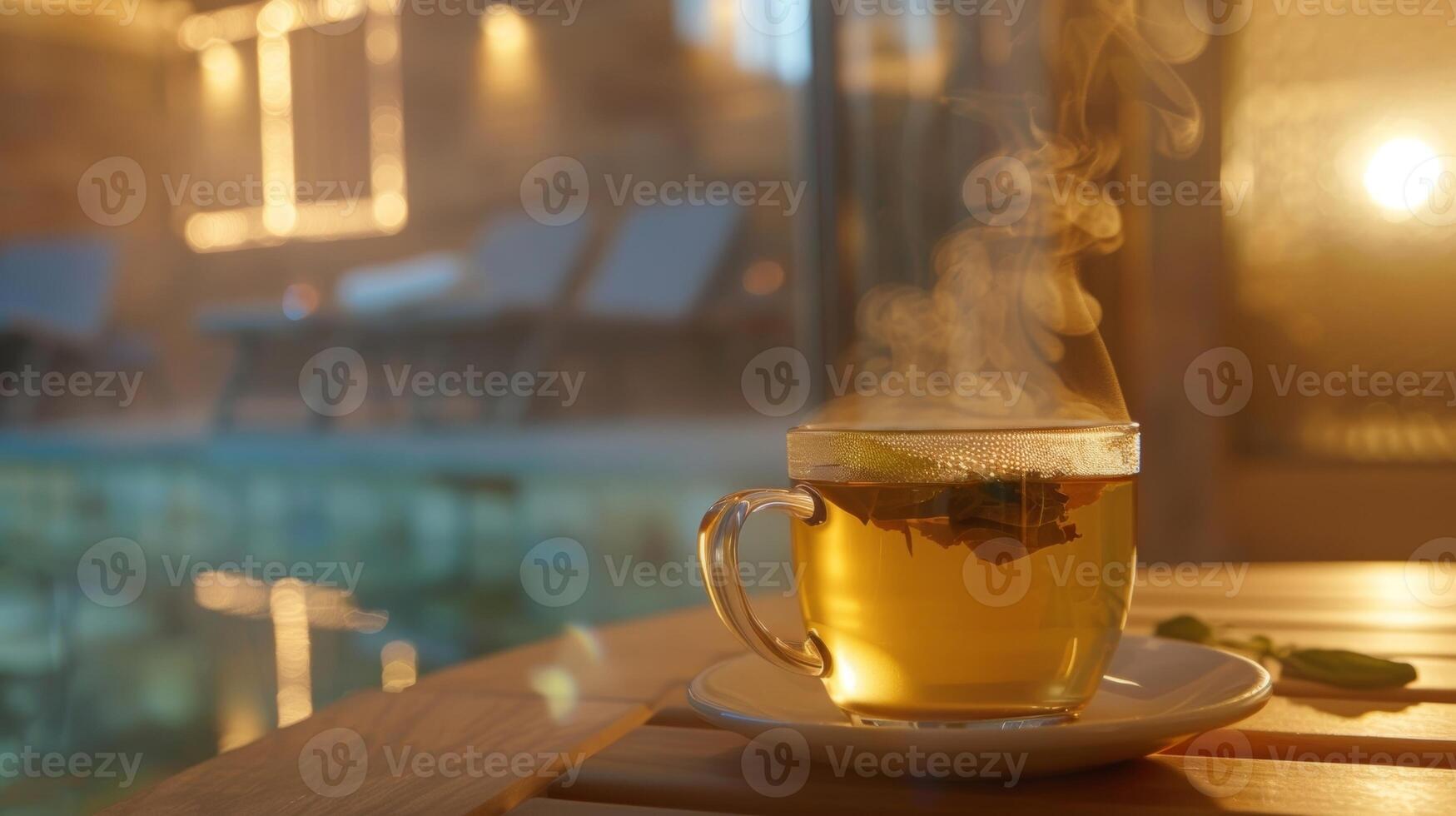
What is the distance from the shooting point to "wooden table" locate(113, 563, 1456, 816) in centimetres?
44

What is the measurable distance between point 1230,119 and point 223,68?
6656 mm

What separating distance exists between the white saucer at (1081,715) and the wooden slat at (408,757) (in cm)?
7

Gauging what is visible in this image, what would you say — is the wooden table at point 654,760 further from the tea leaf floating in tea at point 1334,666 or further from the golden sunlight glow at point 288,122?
the golden sunlight glow at point 288,122

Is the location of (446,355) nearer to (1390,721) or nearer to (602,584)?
(602,584)

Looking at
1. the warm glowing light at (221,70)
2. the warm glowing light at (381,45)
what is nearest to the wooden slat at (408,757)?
the warm glowing light at (381,45)

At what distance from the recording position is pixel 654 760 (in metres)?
0.50
